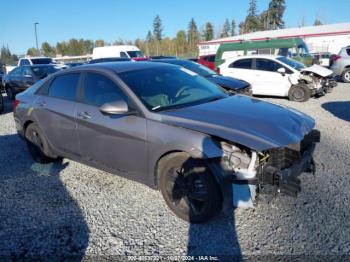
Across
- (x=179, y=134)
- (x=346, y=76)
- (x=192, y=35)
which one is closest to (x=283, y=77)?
(x=346, y=76)

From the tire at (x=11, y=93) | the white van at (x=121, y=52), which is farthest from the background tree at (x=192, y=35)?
the tire at (x=11, y=93)

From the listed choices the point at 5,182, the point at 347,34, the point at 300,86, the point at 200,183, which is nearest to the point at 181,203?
the point at 200,183

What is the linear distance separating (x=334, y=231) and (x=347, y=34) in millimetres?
38455

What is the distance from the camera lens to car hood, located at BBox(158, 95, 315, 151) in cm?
310

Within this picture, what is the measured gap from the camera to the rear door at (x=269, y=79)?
37.3ft

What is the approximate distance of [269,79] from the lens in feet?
38.3

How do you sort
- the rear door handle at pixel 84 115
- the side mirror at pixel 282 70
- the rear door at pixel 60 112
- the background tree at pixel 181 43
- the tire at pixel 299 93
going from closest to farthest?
the rear door handle at pixel 84 115
the rear door at pixel 60 112
the tire at pixel 299 93
the side mirror at pixel 282 70
the background tree at pixel 181 43

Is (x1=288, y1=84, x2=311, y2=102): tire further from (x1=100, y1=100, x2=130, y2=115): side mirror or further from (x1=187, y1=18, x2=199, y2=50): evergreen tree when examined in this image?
(x1=187, y1=18, x2=199, y2=50): evergreen tree

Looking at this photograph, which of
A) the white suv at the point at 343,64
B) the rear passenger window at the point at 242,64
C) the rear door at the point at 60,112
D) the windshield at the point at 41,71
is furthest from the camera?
the white suv at the point at 343,64

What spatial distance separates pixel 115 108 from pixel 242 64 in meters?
9.82

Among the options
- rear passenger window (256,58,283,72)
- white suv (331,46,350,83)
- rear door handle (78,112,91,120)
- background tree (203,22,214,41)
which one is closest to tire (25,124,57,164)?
rear door handle (78,112,91,120)

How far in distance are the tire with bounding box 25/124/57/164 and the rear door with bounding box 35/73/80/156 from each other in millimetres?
203

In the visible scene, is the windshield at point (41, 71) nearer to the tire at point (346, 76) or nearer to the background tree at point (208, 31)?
the tire at point (346, 76)

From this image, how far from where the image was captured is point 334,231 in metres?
3.18
